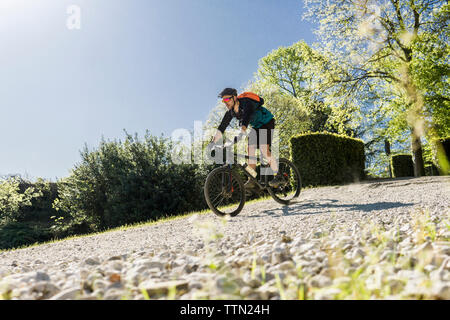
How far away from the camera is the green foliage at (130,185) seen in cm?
1169

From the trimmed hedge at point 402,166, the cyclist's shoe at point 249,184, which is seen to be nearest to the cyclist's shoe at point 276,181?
the cyclist's shoe at point 249,184

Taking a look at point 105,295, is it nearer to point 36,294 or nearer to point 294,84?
point 36,294

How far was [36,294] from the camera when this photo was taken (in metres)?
1.66

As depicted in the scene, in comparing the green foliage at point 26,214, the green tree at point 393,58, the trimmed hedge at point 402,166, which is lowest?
the green foliage at point 26,214

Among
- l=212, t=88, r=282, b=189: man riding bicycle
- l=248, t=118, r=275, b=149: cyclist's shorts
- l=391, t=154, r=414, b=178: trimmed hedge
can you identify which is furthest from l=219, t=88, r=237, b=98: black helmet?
l=391, t=154, r=414, b=178: trimmed hedge

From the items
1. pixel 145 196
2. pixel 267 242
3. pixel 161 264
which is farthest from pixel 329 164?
pixel 161 264

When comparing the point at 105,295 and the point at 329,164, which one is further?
the point at 329,164

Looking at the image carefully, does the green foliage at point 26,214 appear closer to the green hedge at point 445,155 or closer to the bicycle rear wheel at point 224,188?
the bicycle rear wheel at point 224,188

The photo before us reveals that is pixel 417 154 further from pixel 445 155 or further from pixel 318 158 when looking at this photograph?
pixel 318 158

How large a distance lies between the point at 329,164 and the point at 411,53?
830 cm

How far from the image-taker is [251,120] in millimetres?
5691

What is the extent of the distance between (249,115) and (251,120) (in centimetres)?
32

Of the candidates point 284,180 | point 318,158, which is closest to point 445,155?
point 318,158
